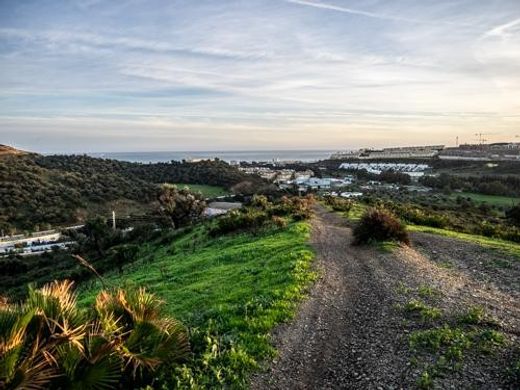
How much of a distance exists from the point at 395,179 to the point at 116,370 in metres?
91.1

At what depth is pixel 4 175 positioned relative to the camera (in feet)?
203

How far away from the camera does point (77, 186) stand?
6775cm

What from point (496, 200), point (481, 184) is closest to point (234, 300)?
point (496, 200)

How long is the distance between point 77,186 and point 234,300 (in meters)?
63.1

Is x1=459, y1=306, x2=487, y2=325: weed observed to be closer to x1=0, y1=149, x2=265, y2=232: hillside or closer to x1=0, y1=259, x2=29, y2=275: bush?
x1=0, y1=259, x2=29, y2=275: bush

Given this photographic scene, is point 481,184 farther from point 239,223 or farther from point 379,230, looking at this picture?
point 379,230

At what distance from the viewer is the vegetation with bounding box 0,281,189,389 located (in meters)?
4.56

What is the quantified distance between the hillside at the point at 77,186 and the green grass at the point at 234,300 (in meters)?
39.9

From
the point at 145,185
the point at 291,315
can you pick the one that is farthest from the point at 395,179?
the point at 291,315

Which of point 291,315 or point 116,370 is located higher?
point 116,370

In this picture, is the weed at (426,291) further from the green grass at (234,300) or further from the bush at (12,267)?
the bush at (12,267)

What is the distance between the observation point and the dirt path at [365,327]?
20.2 ft

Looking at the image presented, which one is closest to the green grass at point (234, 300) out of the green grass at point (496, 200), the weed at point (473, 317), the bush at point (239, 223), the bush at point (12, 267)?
the weed at point (473, 317)

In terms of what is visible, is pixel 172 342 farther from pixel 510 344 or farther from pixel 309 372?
Answer: pixel 510 344
